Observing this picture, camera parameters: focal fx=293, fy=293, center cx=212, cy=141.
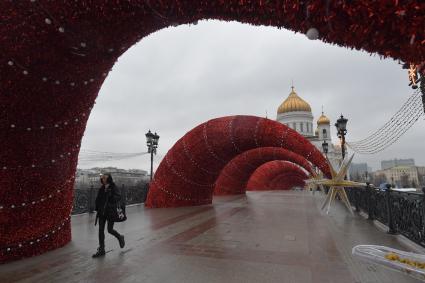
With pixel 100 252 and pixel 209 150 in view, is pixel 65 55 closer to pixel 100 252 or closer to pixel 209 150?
pixel 100 252

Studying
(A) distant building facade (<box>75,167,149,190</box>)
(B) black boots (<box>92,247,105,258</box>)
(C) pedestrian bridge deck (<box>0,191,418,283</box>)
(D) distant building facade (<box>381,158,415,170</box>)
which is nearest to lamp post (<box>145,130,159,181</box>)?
(C) pedestrian bridge deck (<box>0,191,418,283</box>)

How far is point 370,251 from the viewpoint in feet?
11.1

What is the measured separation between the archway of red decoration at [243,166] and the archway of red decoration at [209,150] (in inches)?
254

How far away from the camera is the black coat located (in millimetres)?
5707

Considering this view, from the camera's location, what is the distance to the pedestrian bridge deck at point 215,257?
4281mm

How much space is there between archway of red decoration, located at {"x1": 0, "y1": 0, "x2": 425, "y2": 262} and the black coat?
0.75m

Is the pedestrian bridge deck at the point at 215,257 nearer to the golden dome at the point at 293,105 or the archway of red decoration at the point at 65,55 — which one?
the archway of red decoration at the point at 65,55

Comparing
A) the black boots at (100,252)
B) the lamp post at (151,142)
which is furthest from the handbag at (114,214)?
the lamp post at (151,142)

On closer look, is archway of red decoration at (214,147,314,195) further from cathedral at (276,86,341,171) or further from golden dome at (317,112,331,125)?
golden dome at (317,112,331,125)

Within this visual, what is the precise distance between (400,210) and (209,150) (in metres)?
7.61

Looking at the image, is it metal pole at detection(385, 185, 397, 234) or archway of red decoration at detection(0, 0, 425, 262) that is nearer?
archway of red decoration at detection(0, 0, 425, 262)

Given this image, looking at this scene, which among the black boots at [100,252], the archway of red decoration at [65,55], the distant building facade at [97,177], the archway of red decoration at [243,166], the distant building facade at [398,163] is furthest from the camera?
the distant building facade at [398,163]

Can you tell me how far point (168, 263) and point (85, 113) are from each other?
3232 mm

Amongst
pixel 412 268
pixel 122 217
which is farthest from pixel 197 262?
pixel 412 268
